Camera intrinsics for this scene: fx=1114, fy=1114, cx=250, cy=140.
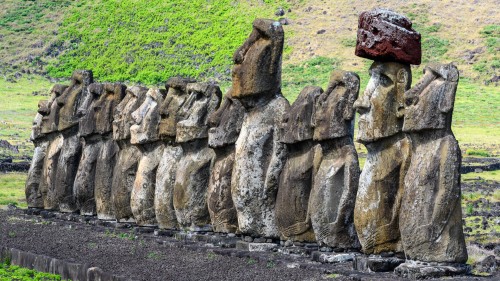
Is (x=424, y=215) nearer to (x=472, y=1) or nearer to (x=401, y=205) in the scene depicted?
(x=401, y=205)

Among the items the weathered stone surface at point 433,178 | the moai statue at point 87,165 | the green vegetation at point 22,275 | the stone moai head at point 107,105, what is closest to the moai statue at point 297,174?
the weathered stone surface at point 433,178

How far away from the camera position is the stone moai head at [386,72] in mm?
12711

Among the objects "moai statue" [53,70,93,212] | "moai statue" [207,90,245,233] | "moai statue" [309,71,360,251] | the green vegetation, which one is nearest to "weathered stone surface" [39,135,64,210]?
"moai statue" [53,70,93,212]

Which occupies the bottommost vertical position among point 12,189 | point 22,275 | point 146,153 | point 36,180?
point 12,189

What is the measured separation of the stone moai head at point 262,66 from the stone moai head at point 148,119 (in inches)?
112

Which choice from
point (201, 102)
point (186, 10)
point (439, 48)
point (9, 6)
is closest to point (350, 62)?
point (439, 48)

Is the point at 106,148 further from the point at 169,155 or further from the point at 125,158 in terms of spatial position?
the point at 169,155

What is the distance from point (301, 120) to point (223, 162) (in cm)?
205

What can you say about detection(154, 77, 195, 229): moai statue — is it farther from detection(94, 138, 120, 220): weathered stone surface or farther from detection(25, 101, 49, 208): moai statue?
detection(25, 101, 49, 208): moai statue

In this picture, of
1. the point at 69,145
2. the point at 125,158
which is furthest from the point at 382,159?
the point at 69,145

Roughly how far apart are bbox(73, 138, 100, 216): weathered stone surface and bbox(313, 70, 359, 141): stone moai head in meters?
6.63

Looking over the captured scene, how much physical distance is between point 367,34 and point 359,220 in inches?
85.0

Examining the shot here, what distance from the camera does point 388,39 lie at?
12.7 meters

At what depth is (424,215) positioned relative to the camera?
1191 centimetres
